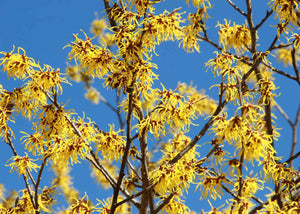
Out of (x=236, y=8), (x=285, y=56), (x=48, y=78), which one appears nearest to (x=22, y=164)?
(x=48, y=78)

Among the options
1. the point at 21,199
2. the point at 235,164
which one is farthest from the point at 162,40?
the point at 21,199

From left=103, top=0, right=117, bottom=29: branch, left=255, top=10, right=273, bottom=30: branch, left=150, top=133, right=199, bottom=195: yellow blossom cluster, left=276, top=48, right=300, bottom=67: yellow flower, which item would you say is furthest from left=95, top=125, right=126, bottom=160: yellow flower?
left=276, top=48, right=300, bottom=67: yellow flower

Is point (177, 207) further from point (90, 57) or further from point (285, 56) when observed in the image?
point (285, 56)

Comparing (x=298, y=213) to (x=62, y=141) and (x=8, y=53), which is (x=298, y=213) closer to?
(x=62, y=141)

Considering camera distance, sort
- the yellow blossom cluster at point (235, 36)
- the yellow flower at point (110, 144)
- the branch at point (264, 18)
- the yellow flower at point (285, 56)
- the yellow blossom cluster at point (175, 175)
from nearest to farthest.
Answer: the yellow blossom cluster at point (175, 175) < the yellow flower at point (110, 144) < the branch at point (264, 18) < the yellow blossom cluster at point (235, 36) < the yellow flower at point (285, 56)

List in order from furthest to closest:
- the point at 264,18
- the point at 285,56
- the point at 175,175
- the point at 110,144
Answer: the point at 285,56, the point at 264,18, the point at 110,144, the point at 175,175

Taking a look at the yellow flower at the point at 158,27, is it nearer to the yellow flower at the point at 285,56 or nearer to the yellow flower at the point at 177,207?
the yellow flower at the point at 177,207

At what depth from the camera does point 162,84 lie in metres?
3.29

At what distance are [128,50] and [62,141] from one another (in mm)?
871

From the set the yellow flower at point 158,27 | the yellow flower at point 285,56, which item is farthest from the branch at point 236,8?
the yellow flower at point 285,56

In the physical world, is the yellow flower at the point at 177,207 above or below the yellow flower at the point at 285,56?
below

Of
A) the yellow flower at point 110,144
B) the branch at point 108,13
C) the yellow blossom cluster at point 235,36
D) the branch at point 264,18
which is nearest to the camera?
the yellow flower at point 110,144

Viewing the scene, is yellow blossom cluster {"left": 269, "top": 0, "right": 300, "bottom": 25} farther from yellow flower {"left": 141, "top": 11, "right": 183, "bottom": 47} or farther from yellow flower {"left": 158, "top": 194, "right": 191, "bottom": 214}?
yellow flower {"left": 158, "top": 194, "right": 191, "bottom": 214}

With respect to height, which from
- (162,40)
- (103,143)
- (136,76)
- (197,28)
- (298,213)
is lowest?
(298,213)
